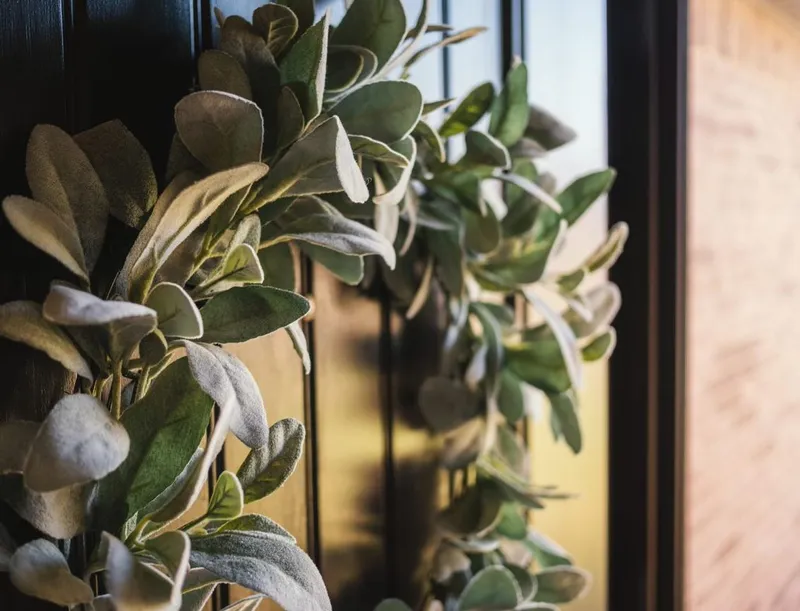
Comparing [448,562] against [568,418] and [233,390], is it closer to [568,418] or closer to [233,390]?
[568,418]

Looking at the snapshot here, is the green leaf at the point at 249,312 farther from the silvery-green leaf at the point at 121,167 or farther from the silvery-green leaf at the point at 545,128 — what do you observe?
the silvery-green leaf at the point at 545,128

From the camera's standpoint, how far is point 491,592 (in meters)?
0.71

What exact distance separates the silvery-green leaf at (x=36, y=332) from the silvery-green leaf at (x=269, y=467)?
0.38 ft

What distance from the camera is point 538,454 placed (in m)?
1.04

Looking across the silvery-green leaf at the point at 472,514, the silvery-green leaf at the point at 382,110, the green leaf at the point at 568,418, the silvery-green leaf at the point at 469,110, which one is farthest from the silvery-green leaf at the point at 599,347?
the silvery-green leaf at the point at 382,110

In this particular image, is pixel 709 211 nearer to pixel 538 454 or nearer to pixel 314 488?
pixel 538 454

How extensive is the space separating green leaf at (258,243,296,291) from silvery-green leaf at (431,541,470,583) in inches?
13.4

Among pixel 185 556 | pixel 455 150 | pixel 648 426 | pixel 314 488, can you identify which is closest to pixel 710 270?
pixel 648 426

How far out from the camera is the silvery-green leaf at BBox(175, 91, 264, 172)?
41cm

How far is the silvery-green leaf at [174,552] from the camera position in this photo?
0.36m

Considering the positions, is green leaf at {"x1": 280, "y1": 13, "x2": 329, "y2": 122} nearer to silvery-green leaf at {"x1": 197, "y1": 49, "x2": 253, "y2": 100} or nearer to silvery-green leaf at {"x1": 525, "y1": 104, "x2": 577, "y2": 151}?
silvery-green leaf at {"x1": 197, "y1": 49, "x2": 253, "y2": 100}

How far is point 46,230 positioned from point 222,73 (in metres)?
0.15

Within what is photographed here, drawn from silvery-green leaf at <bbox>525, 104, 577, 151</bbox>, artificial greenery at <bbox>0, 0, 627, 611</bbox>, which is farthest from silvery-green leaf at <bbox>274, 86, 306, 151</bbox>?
silvery-green leaf at <bbox>525, 104, 577, 151</bbox>

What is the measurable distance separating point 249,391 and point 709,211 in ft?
2.94
